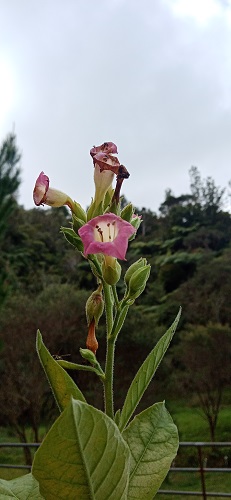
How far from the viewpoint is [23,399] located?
30.0 ft

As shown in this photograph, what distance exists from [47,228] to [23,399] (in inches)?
386

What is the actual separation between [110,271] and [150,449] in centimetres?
15

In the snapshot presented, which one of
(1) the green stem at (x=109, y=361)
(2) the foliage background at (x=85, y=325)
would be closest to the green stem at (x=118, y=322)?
(1) the green stem at (x=109, y=361)

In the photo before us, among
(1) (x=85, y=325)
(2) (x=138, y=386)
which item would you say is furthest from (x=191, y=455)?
(2) (x=138, y=386)

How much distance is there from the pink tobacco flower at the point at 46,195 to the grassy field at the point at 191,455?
7229 millimetres

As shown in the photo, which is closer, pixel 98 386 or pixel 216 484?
pixel 216 484

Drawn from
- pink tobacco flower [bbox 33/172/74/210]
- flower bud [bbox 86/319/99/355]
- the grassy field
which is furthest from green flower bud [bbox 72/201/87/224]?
the grassy field

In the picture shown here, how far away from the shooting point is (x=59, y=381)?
369mm

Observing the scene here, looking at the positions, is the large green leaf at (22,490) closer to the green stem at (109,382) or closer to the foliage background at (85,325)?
the green stem at (109,382)

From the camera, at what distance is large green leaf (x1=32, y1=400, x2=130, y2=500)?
27cm

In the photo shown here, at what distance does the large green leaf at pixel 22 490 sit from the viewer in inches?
14.6

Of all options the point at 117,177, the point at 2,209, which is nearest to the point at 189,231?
Answer: the point at 2,209

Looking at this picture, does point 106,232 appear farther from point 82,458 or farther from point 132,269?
point 82,458

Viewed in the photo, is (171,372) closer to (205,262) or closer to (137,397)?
(205,262)
